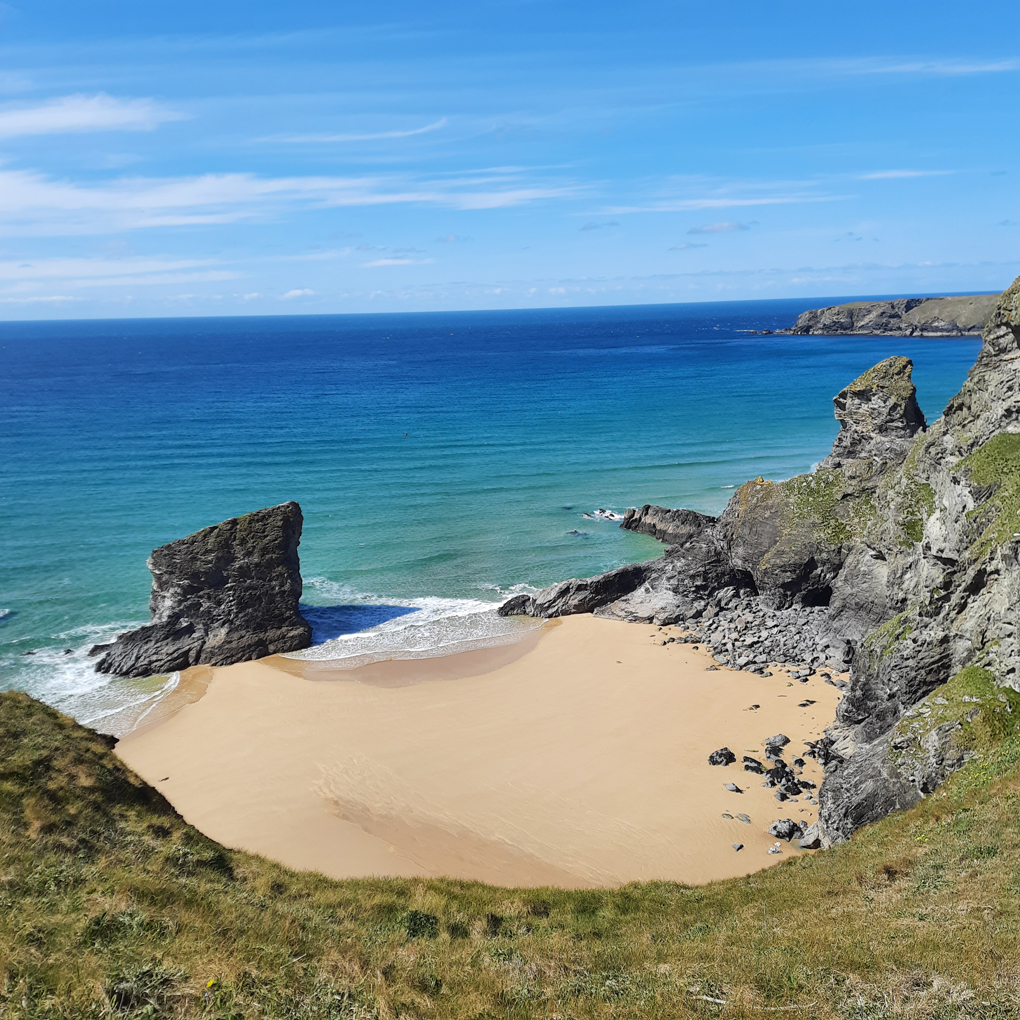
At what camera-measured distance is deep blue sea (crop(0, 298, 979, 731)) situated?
37219 millimetres

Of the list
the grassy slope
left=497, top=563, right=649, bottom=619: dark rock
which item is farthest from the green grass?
left=497, top=563, right=649, bottom=619: dark rock

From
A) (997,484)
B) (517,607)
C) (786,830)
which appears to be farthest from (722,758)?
(517,607)

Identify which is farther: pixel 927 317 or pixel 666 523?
pixel 927 317

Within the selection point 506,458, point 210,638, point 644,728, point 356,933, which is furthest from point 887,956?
point 506,458

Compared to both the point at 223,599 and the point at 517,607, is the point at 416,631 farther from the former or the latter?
the point at 223,599

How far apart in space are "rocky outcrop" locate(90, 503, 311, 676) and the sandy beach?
160 centimetres

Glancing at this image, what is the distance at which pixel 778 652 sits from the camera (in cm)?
3014

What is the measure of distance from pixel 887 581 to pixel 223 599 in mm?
27207

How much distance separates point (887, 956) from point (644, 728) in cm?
1521

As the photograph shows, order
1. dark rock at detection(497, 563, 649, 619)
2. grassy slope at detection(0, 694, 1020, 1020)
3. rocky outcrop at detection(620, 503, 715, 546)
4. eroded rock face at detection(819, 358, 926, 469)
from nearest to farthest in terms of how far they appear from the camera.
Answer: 1. grassy slope at detection(0, 694, 1020, 1020)
2. eroded rock face at detection(819, 358, 926, 469)
3. dark rock at detection(497, 563, 649, 619)
4. rocky outcrop at detection(620, 503, 715, 546)

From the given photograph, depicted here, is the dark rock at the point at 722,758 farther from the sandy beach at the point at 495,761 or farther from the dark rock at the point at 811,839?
the dark rock at the point at 811,839

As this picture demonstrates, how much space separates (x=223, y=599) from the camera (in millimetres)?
33844

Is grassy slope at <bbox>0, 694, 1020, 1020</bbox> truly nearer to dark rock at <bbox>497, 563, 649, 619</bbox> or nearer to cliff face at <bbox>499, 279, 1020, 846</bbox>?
cliff face at <bbox>499, 279, 1020, 846</bbox>

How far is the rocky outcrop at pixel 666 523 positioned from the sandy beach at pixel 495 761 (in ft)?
46.2
